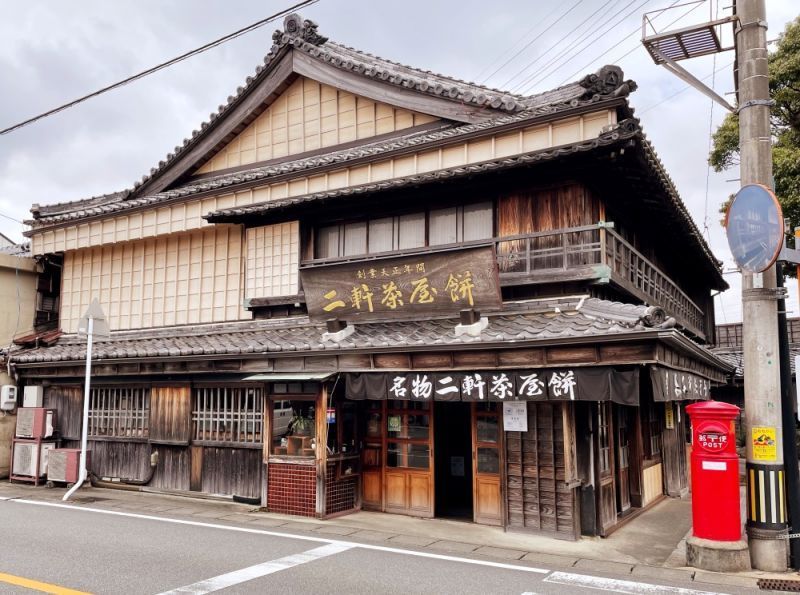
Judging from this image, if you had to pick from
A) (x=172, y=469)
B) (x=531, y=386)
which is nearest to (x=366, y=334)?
(x=531, y=386)

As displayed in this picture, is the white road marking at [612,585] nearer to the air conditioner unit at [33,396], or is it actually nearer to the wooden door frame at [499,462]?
the wooden door frame at [499,462]

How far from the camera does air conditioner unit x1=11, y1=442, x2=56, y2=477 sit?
1625 cm

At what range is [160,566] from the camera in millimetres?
8227

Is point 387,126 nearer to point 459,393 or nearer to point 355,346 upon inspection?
point 355,346

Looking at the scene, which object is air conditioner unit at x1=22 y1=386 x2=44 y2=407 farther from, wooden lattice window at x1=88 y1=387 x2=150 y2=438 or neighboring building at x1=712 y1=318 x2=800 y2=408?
neighboring building at x1=712 y1=318 x2=800 y2=408

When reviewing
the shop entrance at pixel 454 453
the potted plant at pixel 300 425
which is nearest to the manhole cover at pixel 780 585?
the shop entrance at pixel 454 453

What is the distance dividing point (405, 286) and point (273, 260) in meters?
4.49

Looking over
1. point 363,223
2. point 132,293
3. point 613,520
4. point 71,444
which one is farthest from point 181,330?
point 613,520

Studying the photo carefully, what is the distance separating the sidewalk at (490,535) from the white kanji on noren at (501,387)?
7.86 ft

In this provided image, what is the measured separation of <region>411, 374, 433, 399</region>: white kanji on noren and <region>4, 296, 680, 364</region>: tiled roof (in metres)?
0.61

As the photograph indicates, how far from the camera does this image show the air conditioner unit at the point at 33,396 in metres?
17.3

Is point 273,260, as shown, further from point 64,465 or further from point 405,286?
point 64,465

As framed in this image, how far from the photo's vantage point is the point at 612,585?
314 inches

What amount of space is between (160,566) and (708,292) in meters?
26.7
